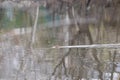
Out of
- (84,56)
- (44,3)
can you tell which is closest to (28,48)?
(84,56)

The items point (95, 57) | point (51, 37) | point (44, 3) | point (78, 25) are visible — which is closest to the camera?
point (95, 57)

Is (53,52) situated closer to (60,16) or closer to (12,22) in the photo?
(12,22)

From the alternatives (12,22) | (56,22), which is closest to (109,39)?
(56,22)

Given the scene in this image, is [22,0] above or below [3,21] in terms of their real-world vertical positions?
above

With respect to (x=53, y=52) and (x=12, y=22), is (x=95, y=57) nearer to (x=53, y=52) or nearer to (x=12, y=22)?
(x=53, y=52)

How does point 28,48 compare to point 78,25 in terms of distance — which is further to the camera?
point 78,25

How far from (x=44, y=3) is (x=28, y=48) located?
5.82m

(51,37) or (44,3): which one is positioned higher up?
(44,3)

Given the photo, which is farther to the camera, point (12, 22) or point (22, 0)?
point (22, 0)

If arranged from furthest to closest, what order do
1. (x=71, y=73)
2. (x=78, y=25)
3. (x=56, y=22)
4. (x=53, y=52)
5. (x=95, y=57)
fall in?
(x=56, y=22) < (x=78, y=25) < (x=53, y=52) < (x=95, y=57) < (x=71, y=73)

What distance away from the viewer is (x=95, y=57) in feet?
12.5

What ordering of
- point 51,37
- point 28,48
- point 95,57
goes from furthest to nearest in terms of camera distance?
point 51,37
point 28,48
point 95,57

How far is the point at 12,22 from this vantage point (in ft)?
27.4

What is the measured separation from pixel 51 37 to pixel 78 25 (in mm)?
1541
